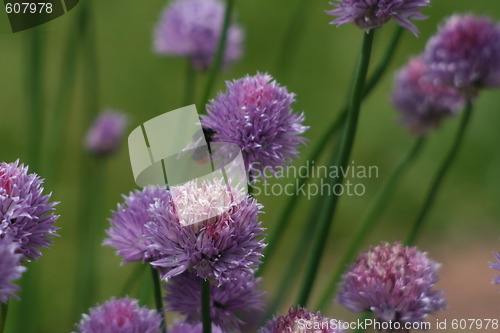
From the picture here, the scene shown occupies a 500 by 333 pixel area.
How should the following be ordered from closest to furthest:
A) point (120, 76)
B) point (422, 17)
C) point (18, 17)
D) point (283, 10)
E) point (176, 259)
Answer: point (176, 259)
point (422, 17)
point (18, 17)
point (120, 76)
point (283, 10)

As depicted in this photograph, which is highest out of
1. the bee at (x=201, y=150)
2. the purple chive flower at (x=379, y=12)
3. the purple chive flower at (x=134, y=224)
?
the purple chive flower at (x=379, y=12)

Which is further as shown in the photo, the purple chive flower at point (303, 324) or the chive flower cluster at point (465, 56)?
the chive flower cluster at point (465, 56)

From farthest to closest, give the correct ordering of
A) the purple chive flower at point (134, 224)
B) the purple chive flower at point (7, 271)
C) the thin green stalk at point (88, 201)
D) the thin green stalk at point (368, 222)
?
the thin green stalk at point (88, 201) < the thin green stalk at point (368, 222) < the purple chive flower at point (134, 224) < the purple chive flower at point (7, 271)

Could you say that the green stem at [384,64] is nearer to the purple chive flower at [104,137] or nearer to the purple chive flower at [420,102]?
the purple chive flower at [420,102]

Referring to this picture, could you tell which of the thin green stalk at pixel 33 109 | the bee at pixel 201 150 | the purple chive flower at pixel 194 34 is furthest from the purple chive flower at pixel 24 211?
the purple chive flower at pixel 194 34

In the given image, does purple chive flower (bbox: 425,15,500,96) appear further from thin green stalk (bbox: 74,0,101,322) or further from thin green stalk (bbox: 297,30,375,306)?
thin green stalk (bbox: 74,0,101,322)

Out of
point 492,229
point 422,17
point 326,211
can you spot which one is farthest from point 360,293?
point 492,229

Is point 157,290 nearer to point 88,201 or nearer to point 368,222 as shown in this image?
point 368,222

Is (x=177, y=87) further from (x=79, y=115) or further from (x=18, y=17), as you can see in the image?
(x=18, y=17)
